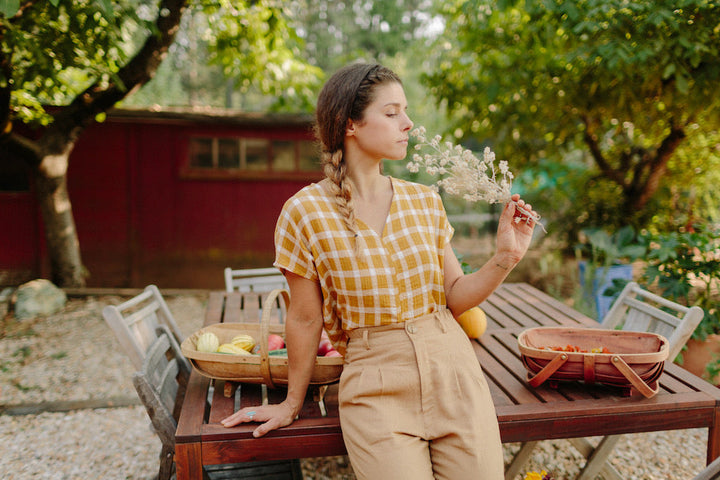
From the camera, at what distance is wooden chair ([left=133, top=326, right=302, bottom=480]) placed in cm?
202

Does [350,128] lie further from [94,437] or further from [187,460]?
[94,437]

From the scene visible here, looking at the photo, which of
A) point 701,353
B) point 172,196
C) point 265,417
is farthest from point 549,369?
point 172,196

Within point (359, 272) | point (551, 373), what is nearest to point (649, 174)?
point (551, 373)

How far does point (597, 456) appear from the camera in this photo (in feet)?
8.63

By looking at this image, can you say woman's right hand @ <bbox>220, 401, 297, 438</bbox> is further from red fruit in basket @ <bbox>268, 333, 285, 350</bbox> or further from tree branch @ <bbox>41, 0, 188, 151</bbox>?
tree branch @ <bbox>41, 0, 188, 151</bbox>

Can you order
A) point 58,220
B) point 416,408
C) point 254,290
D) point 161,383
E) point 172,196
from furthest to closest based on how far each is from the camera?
point 172,196
point 58,220
point 254,290
point 161,383
point 416,408

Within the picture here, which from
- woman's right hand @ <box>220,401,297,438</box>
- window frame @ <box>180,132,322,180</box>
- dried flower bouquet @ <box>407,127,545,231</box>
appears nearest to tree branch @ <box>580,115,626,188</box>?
window frame @ <box>180,132,322,180</box>

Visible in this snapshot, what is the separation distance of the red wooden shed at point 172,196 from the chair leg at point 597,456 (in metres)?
5.86

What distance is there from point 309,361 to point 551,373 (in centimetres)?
91

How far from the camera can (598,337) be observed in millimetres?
2262

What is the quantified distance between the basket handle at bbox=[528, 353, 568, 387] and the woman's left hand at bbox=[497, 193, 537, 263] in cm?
48

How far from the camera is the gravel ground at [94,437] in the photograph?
3.14 metres

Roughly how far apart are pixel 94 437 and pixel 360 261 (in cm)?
274

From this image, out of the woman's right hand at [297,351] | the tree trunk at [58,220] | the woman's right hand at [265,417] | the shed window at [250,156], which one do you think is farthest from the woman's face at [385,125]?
the shed window at [250,156]
